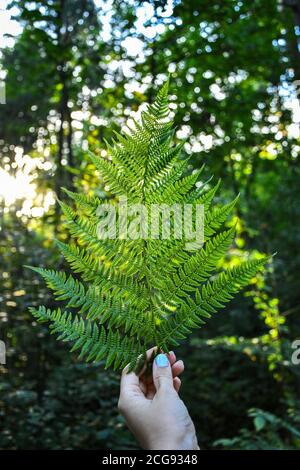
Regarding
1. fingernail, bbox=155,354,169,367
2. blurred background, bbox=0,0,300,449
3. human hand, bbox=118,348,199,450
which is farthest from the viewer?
blurred background, bbox=0,0,300,449

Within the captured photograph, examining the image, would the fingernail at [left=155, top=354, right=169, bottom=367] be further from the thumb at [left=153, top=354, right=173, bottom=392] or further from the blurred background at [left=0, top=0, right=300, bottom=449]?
the blurred background at [left=0, top=0, right=300, bottom=449]

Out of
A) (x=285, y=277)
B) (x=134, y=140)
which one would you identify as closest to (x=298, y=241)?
(x=285, y=277)

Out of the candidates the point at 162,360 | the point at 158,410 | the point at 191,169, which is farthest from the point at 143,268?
the point at 191,169

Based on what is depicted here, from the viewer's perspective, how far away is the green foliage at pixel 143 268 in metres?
1.14

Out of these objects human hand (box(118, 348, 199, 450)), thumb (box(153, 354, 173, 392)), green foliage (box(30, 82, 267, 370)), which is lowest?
human hand (box(118, 348, 199, 450))

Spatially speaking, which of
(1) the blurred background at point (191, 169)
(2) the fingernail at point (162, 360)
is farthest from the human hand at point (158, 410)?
(1) the blurred background at point (191, 169)

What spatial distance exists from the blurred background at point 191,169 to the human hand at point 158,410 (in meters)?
2.85

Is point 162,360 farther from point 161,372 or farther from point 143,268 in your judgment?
point 143,268

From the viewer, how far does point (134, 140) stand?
4.07 ft

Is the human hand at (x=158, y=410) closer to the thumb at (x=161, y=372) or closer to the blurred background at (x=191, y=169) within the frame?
the thumb at (x=161, y=372)

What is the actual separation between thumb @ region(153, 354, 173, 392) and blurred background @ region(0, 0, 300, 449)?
2.82m

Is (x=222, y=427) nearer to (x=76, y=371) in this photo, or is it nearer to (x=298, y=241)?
(x=76, y=371)

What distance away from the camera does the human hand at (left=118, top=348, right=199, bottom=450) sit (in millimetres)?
1079

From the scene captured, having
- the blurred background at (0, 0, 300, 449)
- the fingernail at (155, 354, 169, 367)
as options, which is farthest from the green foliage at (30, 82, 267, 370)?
the blurred background at (0, 0, 300, 449)
